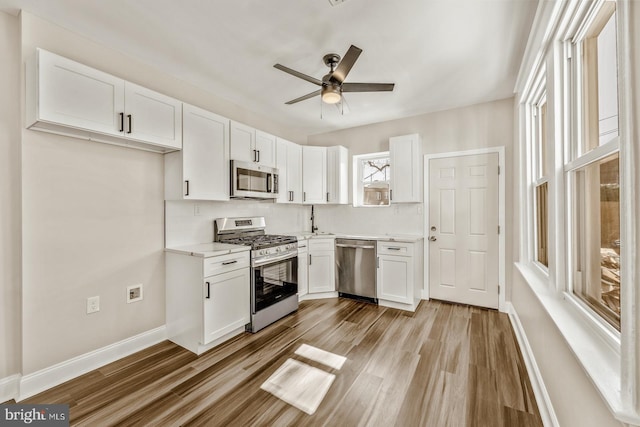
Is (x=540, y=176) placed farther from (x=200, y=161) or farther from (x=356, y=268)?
(x=200, y=161)

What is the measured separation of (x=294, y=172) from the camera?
13.3ft

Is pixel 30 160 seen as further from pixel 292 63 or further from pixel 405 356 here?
Result: pixel 405 356

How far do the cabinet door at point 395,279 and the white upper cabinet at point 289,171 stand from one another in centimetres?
156

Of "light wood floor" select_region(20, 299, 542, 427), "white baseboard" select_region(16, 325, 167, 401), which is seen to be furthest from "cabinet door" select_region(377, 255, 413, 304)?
"white baseboard" select_region(16, 325, 167, 401)

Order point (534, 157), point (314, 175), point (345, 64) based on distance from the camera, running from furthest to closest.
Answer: point (314, 175) < point (534, 157) < point (345, 64)

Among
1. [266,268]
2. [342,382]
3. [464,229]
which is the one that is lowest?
[342,382]

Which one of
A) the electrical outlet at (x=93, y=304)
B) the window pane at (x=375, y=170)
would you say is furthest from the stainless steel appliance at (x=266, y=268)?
the window pane at (x=375, y=170)

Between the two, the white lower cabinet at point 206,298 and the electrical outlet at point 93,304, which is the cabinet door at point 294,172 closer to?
the white lower cabinet at point 206,298

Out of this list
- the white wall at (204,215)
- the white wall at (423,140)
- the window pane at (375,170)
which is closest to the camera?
the white wall at (204,215)

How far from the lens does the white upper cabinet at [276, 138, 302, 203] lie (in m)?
3.81

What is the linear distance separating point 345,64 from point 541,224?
2253 mm

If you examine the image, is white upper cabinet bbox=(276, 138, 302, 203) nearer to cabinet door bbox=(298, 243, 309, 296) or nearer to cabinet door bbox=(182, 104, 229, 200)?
cabinet door bbox=(298, 243, 309, 296)

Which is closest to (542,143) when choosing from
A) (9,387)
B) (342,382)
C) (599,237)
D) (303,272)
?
(599,237)

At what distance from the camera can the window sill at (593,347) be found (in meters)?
0.83
